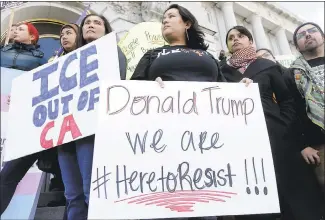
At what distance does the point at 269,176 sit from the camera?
1.50m

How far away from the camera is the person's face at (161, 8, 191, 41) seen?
2.16 metres

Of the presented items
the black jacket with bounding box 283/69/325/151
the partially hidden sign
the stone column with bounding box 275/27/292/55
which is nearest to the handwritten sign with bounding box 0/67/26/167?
the partially hidden sign

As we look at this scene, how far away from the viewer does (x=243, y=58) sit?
2.33 m

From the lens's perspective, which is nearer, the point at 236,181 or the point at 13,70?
the point at 236,181

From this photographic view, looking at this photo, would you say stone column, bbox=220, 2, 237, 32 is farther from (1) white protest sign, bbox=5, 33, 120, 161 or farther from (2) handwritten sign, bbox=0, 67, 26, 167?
(1) white protest sign, bbox=5, 33, 120, 161

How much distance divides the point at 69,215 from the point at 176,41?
1.26m

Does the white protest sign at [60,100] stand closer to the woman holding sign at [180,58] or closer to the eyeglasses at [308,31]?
the woman holding sign at [180,58]

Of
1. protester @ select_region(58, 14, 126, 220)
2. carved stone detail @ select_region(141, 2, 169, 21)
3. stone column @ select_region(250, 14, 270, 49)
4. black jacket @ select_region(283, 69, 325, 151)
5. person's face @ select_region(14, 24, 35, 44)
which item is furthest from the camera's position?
stone column @ select_region(250, 14, 270, 49)

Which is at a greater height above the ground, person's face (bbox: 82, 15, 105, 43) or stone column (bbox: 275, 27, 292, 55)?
stone column (bbox: 275, 27, 292, 55)

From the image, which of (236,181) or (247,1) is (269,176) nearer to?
(236,181)

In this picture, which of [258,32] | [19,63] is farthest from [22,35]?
[258,32]

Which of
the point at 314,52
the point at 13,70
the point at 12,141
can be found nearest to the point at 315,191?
the point at 314,52

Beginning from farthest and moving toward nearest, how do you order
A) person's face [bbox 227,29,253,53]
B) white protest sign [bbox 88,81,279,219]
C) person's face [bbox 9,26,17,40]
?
person's face [bbox 9,26,17,40], person's face [bbox 227,29,253,53], white protest sign [bbox 88,81,279,219]

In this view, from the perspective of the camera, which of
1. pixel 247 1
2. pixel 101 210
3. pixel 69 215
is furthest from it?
pixel 247 1
